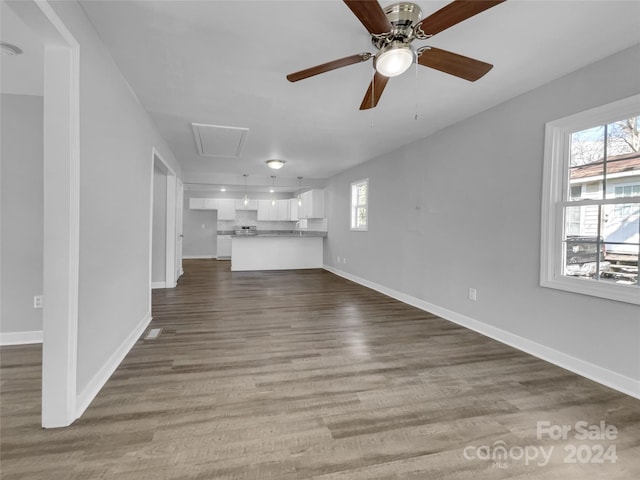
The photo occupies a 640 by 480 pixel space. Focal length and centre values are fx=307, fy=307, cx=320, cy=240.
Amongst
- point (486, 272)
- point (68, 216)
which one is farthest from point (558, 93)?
point (68, 216)

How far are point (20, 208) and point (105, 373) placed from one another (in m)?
1.81

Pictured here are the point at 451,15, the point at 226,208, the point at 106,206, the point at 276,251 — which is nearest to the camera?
the point at 451,15

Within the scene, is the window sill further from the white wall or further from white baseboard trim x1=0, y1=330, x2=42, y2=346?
white baseboard trim x1=0, y1=330, x2=42, y2=346

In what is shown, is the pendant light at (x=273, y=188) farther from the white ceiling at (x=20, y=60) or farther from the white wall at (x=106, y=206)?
the white ceiling at (x=20, y=60)

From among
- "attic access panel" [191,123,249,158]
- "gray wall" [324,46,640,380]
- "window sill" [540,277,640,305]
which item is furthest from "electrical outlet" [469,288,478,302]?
"attic access panel" [191,123,249,158]

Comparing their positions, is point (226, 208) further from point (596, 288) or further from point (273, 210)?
point (596, 288)

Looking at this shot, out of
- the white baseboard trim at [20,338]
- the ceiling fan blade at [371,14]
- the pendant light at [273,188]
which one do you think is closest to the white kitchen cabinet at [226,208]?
the pendant light at [273,188]

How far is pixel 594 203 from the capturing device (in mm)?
2365

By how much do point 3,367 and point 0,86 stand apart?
2.31m

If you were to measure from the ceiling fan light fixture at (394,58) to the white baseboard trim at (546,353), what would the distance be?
2564mm

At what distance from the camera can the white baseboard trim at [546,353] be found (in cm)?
213

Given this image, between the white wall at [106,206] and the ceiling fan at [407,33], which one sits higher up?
the ceiling fan at [407,33]

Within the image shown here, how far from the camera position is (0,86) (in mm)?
2607

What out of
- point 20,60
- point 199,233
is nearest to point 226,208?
point 199,233
